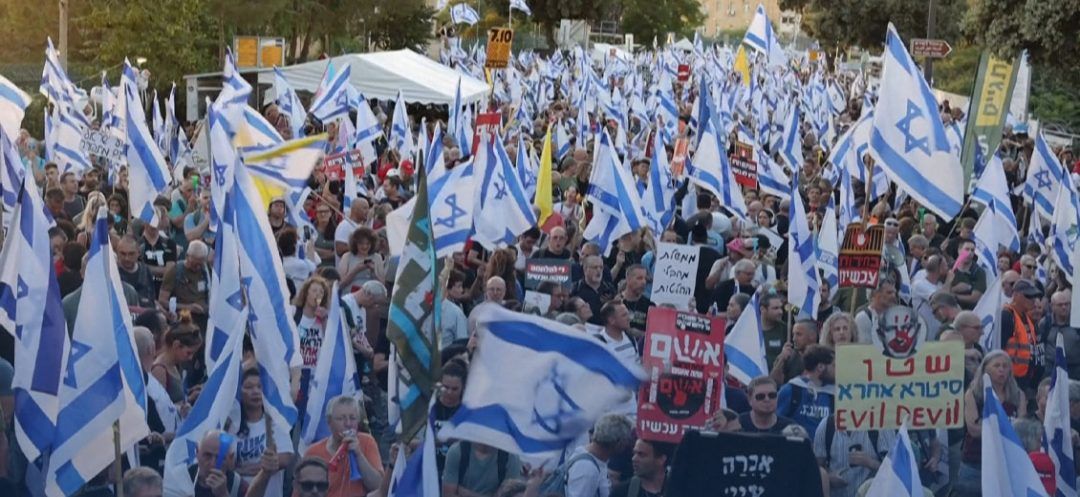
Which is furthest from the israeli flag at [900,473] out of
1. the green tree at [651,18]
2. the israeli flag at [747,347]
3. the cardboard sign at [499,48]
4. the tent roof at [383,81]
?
the green tree at [651,18]

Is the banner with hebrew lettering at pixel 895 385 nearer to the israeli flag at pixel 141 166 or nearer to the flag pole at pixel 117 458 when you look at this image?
the flag pole at pixel 117 458

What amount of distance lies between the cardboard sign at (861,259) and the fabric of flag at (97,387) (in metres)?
5.29

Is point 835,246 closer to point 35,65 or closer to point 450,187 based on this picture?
point 450,187

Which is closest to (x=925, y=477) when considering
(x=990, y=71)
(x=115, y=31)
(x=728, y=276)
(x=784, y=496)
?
(x=784, y=496)

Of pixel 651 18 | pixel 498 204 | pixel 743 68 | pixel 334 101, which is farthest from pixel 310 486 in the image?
pixel 651 18

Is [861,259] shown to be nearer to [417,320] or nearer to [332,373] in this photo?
[332,373]

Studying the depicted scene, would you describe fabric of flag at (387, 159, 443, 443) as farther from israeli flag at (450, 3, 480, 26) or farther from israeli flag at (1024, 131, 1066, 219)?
israeli flag at (450, 3, 480, 26)

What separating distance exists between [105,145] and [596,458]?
11.0 m

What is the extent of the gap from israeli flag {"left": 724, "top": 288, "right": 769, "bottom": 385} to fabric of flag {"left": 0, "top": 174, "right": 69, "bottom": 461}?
12.8 ft

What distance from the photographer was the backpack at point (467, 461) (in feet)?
27.6

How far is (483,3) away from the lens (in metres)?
77.6

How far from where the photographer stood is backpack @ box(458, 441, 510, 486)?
8406mm

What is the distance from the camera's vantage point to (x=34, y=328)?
27.0 feet

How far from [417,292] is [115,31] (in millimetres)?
28226
